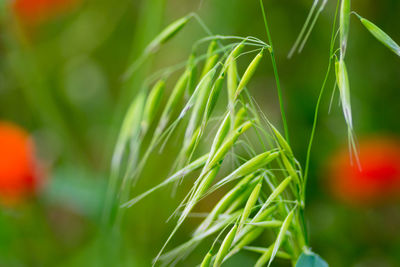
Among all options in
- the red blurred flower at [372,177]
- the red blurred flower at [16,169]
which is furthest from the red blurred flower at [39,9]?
the red blurred flower at [372,177]

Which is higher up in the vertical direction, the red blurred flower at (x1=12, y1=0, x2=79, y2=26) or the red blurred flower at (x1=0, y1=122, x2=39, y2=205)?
the red blurred flower at (x1=12, y1=0, x2=79, y2=26)

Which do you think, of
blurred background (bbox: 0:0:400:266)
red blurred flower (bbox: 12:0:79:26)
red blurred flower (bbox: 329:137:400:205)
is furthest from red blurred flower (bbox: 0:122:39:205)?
red blurred flower (bbox: 329:137:400:205)

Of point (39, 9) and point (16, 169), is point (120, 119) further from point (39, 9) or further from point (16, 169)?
point (39, 9)

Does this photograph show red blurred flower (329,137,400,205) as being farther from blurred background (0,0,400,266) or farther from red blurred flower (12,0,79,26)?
red blurred flower (12,0,79,26)

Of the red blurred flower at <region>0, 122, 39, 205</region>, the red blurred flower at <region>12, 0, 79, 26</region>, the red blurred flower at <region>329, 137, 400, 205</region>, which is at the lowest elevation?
the red blurred flower at <region>329, 137, 400, 205</region>

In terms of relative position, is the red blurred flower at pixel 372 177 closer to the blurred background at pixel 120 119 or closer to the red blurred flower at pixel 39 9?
the blurred background at pixel 120 119

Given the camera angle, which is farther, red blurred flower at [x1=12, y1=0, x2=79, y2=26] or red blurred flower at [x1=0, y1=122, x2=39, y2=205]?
red blurred flower at [x1=12, y1=0, x2=79, y2=26]

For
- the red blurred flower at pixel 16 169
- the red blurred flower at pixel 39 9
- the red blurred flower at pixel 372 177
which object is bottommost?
the red blurred flower at pixel 372 177
